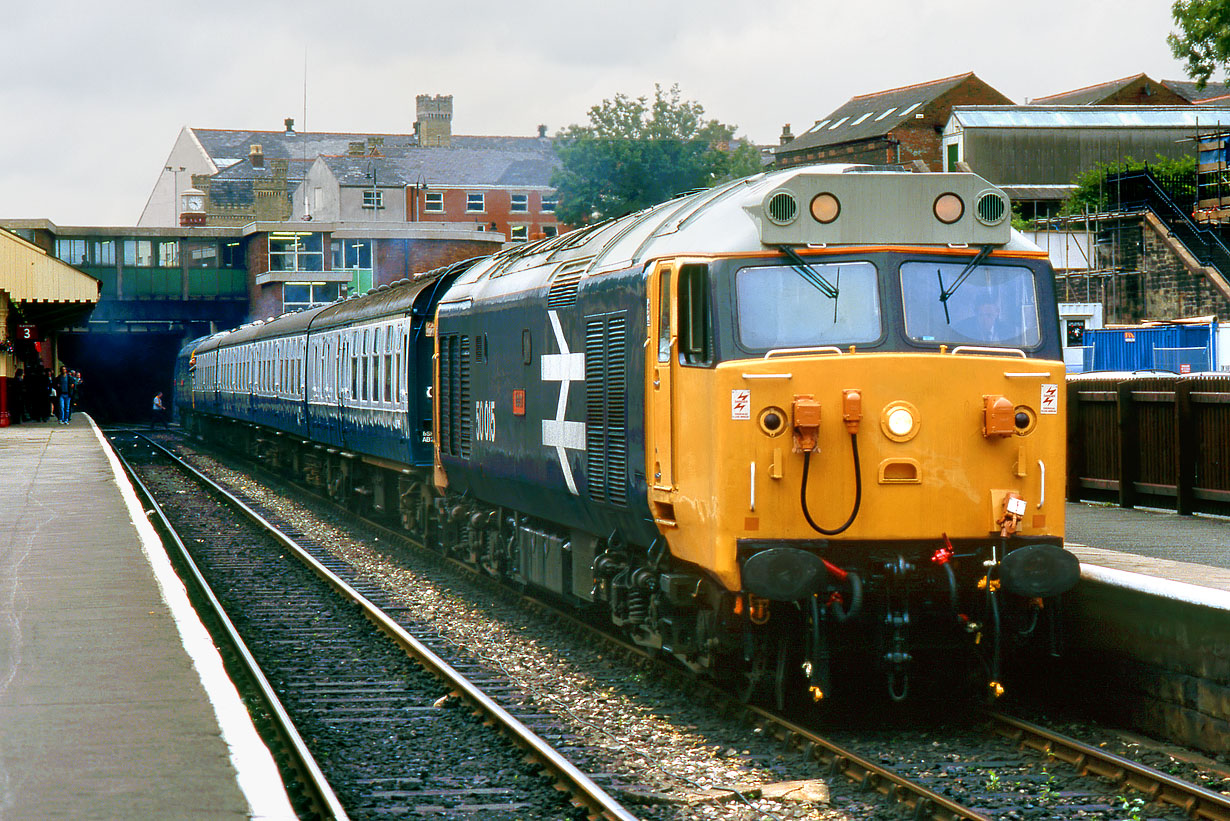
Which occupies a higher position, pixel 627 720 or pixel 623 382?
pixel 623 382

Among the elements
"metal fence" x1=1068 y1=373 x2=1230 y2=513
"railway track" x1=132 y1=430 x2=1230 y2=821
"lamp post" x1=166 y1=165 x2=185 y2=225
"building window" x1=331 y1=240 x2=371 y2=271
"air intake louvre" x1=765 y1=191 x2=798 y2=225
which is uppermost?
"lamp post" x1=166 y1=165 x2=185 y2=225

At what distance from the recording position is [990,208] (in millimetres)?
8742

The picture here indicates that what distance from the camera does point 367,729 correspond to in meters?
9.20

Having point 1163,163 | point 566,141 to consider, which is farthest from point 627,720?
point 566,141

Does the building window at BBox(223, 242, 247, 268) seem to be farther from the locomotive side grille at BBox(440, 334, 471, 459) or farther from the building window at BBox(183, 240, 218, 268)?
the locomotive side grille at BBox(440, 334, 471, 459)

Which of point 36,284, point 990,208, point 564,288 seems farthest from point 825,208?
point 36,284

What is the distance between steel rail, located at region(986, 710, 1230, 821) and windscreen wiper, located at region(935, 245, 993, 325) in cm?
229

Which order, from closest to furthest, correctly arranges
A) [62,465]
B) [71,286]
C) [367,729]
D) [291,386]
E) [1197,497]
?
[367,729] → [1197,497] → [62,465] → [291,386] → [71,286]

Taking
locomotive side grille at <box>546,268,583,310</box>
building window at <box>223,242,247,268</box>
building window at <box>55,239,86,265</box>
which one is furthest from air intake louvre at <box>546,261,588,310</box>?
building window at <box>223,242,247,268</box>

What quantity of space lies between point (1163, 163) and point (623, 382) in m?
44.8

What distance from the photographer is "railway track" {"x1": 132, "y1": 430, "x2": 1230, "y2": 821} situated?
7.03 metres

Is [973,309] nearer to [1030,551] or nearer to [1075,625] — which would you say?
[1030,551]

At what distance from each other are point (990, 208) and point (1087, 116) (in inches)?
2170

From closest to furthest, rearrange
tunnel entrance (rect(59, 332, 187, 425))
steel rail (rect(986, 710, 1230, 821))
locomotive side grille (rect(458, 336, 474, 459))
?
steel rail (rect(986, 710, 1230, 821)) < locomotive side grille (rect(458, 336, 474, 459)) < tunnel entrance (rect(59, 332, 187, 425))
